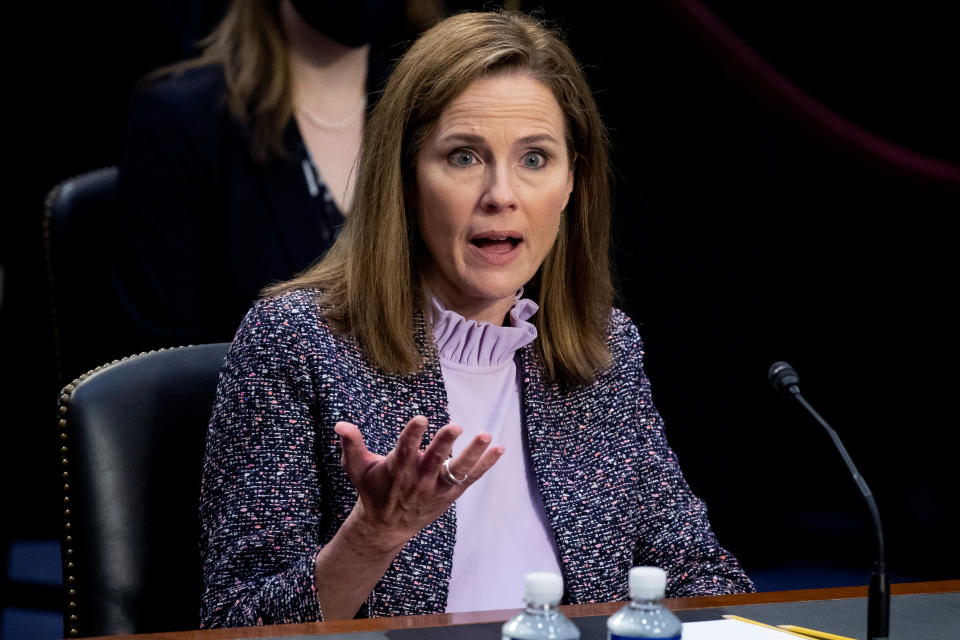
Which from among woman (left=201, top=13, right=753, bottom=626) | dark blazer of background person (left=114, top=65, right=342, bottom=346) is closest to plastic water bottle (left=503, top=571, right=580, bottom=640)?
woman (left=201, top=13, right=753, bottom=626)

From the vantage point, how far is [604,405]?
178cm

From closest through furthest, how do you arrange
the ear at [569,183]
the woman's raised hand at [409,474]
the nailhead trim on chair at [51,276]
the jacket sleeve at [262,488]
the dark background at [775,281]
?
the woman's raised hand at [409,474], the jacket sleeve at [262,488], the ear at [569,183], the nailhead trim on chair at [51,276], the dark background at [775,281]

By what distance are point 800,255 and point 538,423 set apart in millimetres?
1886

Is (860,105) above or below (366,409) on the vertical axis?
above

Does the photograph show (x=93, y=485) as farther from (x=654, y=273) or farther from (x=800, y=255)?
(x=800, y=255)

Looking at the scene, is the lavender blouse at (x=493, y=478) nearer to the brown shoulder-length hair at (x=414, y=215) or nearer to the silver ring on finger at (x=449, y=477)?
the brown shoulder-length hair at (x=414, y=215)

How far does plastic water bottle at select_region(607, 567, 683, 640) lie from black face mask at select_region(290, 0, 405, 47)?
2.05 m

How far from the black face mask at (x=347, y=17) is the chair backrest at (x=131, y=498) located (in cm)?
136

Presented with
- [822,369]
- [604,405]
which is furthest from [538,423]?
[822,369]

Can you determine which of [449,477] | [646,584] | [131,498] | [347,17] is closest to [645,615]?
[646,584]

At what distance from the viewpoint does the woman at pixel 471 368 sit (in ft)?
4.85

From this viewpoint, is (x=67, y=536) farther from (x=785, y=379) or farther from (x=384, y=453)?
(x=785, y=379)

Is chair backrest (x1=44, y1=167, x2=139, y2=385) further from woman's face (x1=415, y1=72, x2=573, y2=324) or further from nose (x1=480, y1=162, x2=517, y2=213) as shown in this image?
nose (x1=480, y1=162, x2=517, y2=213)

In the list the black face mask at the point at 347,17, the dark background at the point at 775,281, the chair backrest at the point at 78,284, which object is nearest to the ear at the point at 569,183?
the black face mask at the point at 347,17
